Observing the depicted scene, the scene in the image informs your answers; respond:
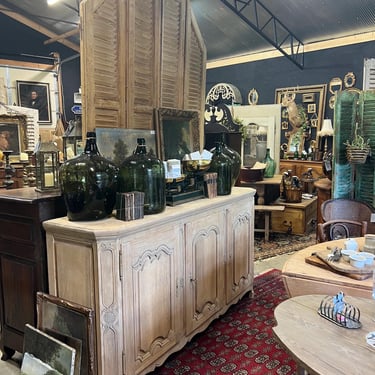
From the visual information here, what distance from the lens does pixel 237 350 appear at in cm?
238

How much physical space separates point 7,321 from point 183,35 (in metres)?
2.40

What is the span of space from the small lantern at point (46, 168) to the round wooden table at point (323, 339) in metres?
1.44

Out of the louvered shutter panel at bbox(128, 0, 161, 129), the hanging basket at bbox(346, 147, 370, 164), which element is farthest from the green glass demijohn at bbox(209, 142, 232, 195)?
the hanging basket at bbox(346, 147, 370, 164)

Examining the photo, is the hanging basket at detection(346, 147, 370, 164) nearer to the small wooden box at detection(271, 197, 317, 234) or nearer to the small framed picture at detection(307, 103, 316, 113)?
the small wooden box at detection(271, 197, 317, 234)

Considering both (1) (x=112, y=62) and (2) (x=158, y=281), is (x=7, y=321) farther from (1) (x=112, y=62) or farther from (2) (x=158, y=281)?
(1) (x=112, y=62)

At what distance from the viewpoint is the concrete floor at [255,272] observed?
216 cm

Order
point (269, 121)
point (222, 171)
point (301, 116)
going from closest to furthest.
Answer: point (222, 171)
point (269, 121)
point (301, 116)

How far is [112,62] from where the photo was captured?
238 cm

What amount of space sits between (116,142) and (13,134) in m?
5.11

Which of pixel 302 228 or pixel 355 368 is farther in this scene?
pixel 302 228

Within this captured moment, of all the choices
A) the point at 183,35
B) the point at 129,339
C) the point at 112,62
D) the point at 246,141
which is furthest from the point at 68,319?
the point at 246,141

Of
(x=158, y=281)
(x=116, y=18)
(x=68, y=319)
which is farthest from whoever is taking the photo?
(x=116, y=18)

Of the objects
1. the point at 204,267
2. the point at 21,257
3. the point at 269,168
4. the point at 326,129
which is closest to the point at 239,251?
the point at 204,267

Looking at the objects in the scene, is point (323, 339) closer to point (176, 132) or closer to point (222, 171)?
point (222, 171)
